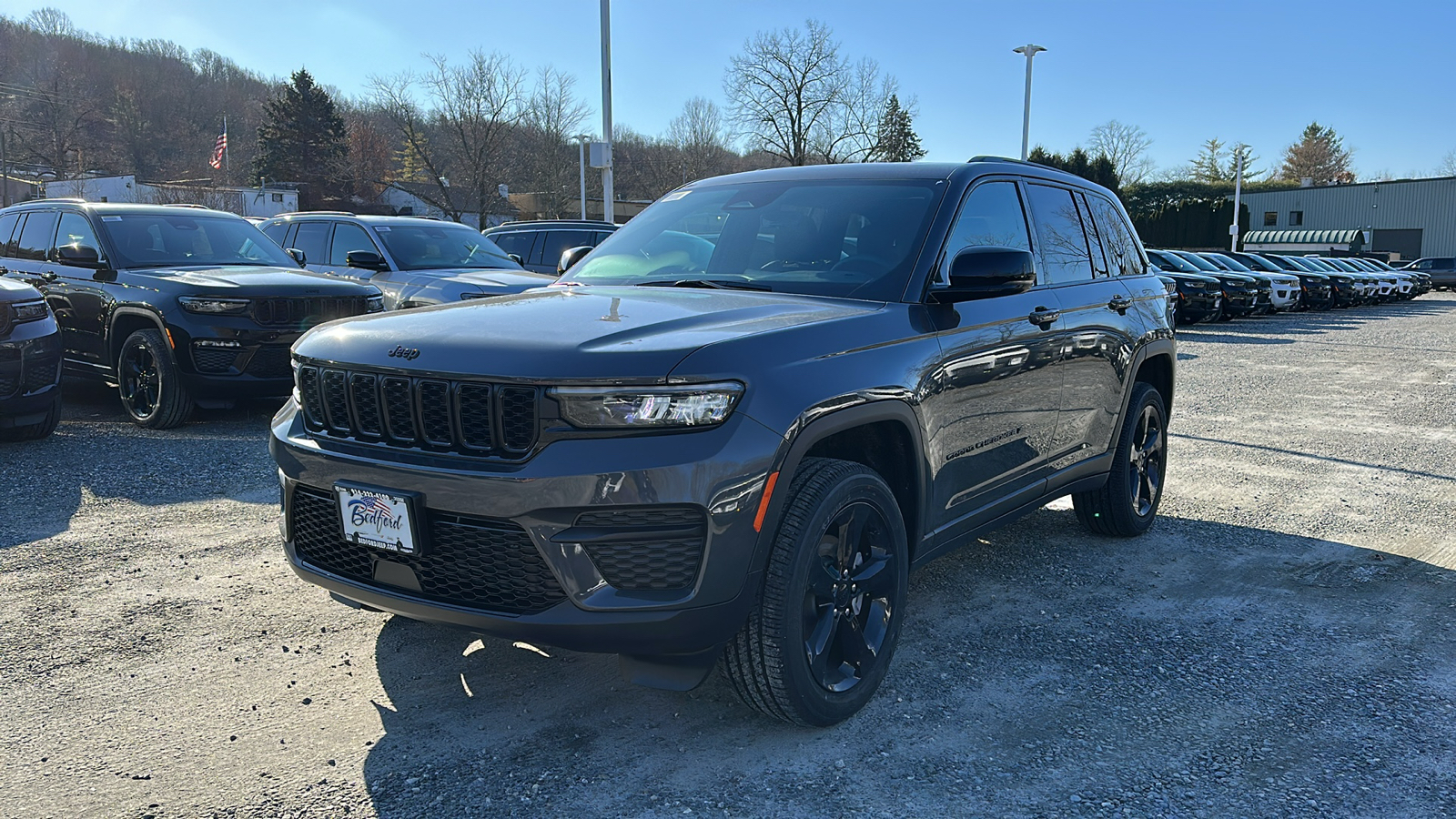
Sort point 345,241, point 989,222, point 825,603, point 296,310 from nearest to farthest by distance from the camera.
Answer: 1. point 825,603
2. point 989,222
3. point 296,310
4. point 345,241

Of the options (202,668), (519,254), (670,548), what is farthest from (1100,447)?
(519,254)

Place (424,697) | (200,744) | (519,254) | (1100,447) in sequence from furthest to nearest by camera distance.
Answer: (519,254)
(1100,447)
(424,697)
(200,744)

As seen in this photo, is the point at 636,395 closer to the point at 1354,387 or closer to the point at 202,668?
the point at 202,668

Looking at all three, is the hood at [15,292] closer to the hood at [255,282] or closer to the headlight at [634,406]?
the hood at [255,282]

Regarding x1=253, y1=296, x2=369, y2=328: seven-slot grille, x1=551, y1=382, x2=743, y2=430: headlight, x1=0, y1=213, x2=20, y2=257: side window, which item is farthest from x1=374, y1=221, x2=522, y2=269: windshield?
x1=551, y1=382, x2=743, y2=430: headlight

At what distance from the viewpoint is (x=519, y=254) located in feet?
51.1

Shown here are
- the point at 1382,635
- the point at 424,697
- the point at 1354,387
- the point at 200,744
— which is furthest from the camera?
the point at 1354,387

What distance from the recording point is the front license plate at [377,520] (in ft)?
9.41

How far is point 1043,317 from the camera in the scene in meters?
4.33

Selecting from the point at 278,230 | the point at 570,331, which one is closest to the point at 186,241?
the point at 278,230

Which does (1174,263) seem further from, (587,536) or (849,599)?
(587,536)

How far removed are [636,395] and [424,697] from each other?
1.45 meters

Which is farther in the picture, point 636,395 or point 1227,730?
point 1227,730

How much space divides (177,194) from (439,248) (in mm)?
50893
